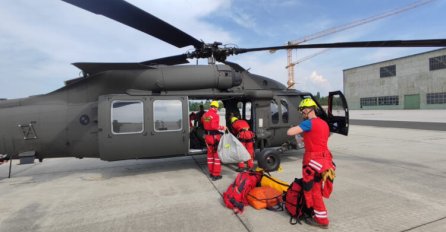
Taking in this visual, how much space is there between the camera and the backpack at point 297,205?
371 cm

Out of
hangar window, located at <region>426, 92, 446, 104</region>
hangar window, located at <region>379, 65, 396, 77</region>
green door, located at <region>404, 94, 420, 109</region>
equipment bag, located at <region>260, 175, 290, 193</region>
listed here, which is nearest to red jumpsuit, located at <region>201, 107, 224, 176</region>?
equipment bag, located at <region>260, 175, 290, 193</region>

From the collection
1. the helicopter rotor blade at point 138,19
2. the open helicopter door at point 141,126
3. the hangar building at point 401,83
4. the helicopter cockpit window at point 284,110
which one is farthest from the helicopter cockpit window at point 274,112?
the hangar building at point 401,83

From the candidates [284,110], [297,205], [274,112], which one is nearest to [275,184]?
[297,205]

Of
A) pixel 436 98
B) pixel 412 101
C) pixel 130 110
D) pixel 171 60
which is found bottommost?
pixel 130 110

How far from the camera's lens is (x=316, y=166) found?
11.3ft

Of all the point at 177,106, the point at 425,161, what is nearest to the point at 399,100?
the point at 425,161

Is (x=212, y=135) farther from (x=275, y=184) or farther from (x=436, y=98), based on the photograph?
(x=436, y=98)

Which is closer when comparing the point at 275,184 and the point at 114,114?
the point at 275,184

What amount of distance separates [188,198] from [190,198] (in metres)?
0.04

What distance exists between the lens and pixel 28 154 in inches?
225

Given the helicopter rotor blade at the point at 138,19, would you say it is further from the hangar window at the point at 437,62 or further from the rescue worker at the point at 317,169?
the hangar window at the point at 437,62

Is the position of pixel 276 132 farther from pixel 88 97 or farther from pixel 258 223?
pixel 88 97

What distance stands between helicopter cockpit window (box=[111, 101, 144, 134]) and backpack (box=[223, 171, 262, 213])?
2768 mm

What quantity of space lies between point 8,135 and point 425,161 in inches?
405
